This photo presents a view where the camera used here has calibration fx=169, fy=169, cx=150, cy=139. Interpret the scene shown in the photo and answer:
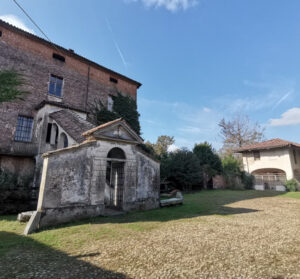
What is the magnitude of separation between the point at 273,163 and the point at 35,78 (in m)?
26.4

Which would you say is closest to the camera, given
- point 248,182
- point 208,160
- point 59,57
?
point 59,57

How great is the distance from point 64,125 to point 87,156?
359 cm

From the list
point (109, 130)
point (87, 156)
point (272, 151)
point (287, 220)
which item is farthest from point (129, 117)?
point (272, 151)

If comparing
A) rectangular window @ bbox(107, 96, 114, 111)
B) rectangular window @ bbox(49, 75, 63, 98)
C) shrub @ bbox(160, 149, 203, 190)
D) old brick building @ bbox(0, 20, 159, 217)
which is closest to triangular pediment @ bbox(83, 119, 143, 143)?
old brick building @ bbox(0, 20, 159, 217)

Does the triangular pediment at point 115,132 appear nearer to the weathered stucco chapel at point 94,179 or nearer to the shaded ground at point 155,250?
the weathered stucco chapel at point 94,179

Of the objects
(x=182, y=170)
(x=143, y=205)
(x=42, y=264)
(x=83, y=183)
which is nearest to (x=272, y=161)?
(x=182, y=170)

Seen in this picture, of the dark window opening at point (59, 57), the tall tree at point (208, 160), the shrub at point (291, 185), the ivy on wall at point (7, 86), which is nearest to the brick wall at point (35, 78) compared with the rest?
the dark window opening at point (59, 57)

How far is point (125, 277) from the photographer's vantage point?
3.06 metres

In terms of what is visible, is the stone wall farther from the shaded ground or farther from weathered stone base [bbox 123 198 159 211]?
weathered stone base [bbox 123 198 159 211]

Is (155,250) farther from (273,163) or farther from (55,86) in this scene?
(273,163)

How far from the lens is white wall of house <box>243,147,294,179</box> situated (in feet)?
63.5

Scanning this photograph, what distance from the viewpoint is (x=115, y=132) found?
852 cm

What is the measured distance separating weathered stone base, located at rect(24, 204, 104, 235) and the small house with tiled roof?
68.4 feet

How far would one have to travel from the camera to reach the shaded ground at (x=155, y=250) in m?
3.23
